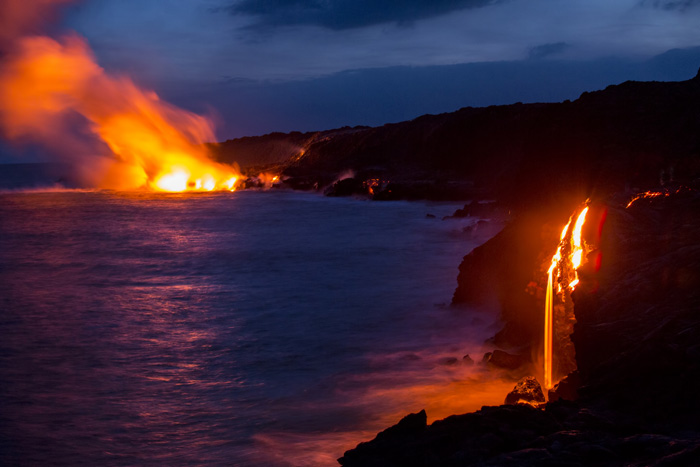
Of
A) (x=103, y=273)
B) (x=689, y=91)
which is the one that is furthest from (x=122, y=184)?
(x=689, y=91)

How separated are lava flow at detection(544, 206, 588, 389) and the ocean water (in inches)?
24.9

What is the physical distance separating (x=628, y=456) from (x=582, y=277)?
226 cm

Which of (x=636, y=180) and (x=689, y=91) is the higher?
(x=689, y=91)

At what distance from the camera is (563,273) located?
6.04m

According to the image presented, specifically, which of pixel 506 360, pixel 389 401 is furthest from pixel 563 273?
pixel 389 401

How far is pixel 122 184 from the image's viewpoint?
50688mm

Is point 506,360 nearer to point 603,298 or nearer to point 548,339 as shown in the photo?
point 548,339

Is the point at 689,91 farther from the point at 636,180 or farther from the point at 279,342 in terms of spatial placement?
the point at 279,342

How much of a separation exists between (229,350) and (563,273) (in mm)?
4702

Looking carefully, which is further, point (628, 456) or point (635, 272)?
point (635, 272)

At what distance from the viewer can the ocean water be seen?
581cm

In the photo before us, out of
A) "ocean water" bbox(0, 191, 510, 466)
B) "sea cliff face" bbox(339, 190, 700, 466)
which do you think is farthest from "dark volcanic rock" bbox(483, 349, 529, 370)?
"sea cliff face" bbox(339, 190, 700, 466)

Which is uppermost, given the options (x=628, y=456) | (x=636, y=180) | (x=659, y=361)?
(x=636, y=180)

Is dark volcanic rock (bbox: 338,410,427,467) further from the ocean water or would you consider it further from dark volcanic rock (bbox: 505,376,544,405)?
the ocean water
